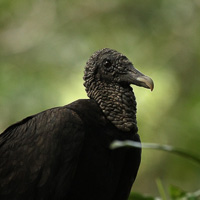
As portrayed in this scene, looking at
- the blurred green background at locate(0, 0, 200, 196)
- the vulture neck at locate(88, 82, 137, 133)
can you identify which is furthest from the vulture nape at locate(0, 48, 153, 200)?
the blurred green background at locate(0, 0, 200, 196)

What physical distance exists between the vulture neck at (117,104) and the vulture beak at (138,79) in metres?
0.12

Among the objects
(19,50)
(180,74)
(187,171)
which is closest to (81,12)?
(19,50)

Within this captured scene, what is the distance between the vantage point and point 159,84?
10.4 m

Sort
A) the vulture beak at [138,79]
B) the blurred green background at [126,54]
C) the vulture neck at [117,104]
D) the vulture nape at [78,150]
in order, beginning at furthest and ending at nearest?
1. the blurred green background at [126,54]
2. the vulture neck at [117,104]
3. the vulture beak at [138,79]
4. the vulture nape at [78,150]

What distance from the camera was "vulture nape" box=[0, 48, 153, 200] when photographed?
14.0ft

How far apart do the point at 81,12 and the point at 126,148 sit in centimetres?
816

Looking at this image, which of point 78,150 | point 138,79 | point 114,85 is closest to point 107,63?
point 114,85

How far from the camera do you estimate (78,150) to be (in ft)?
14.1

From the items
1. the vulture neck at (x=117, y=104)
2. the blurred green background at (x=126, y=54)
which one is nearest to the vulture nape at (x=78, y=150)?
the vulture neck at (x=117, y=104)

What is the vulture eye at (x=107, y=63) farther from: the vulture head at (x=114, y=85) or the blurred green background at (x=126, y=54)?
the blurred green background at (x=126, y=54)

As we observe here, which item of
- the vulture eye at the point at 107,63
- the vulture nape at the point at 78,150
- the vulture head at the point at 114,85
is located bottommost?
the vulture nape at the point at 78,150

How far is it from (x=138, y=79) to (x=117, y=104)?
29 centimetres

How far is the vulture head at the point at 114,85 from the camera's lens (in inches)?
182

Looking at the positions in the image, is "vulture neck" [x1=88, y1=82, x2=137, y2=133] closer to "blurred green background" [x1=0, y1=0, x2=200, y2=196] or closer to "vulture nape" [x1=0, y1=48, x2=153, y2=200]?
"vulture nape" [x1=0, y1=48, x2=153, y2=200]
